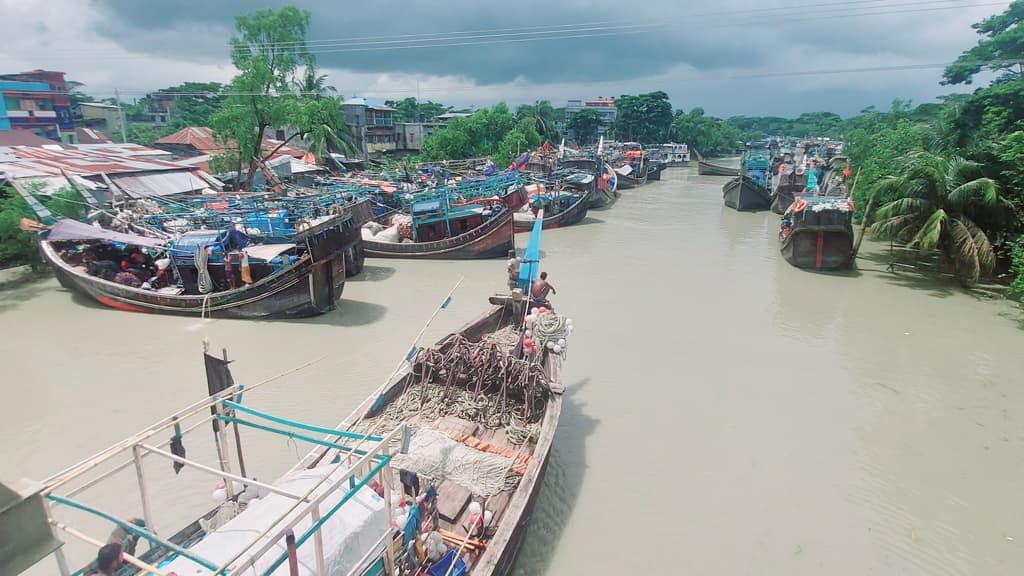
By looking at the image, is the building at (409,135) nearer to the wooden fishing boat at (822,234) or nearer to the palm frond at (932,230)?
the wooden fishing boat at (822,234)

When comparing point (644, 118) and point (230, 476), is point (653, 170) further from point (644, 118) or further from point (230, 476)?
point (230, 476)

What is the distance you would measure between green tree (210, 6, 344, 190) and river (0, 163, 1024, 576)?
39.0 feet

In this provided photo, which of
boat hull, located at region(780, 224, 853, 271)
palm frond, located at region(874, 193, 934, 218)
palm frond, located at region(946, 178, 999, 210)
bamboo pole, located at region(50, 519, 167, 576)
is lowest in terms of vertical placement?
boat hull, located at region(780, 224, 853, 271)

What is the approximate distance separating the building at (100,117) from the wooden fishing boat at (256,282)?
1843 inches

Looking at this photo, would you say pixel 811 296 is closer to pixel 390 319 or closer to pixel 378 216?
pixel 390 319

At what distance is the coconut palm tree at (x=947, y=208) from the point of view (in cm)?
1379

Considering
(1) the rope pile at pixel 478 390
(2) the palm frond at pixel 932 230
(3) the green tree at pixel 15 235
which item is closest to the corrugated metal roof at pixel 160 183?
(3) the green tree at pixel 15 235

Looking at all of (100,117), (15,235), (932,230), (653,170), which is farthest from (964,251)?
(100,117)

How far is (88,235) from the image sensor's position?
1279 centimetres

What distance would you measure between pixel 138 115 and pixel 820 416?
76627 millimetres

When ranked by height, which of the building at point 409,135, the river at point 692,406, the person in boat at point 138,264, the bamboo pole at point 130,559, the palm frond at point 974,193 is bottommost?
the river at point 692,406

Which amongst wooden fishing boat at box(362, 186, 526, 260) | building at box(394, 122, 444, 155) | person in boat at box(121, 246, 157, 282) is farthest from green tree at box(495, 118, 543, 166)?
person in boat at box(121, 246, 157, 282)

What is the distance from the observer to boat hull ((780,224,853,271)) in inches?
666

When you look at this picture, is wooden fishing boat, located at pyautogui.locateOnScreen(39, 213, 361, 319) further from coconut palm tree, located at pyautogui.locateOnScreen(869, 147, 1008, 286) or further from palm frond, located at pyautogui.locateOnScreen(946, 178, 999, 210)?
palm frond, located at pyautogui.locateOnScreen(946, 178, 999, 210)
